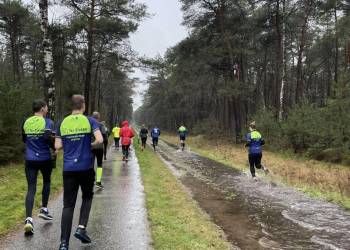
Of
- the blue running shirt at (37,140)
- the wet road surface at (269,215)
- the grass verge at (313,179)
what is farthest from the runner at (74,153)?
the grass verge at (313,179)

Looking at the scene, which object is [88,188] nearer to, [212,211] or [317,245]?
[317,245]

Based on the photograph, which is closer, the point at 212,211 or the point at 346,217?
the point at 346,217

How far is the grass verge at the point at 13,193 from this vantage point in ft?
28.7

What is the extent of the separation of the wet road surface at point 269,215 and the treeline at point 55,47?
6.53 metres

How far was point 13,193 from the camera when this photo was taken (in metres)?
Result: 11.8

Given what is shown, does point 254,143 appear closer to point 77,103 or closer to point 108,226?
point 108,226

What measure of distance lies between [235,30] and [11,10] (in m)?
17.9

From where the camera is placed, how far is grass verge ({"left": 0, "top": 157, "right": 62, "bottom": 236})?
28.7 feet

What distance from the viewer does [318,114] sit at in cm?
2602

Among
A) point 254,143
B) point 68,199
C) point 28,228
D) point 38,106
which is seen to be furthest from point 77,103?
point 254,143

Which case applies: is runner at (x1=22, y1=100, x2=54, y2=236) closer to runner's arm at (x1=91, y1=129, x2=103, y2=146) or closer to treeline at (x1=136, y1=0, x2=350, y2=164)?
runner's arm at (x1=91, y1=129, x2=103, y2=146)

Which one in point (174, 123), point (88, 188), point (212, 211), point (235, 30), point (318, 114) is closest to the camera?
point (88, 188)

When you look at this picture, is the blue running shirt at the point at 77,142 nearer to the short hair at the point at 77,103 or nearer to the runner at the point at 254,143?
the short hair at the point at 77,103

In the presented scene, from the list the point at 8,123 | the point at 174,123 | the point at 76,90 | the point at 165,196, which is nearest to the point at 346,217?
the point at 165,196
